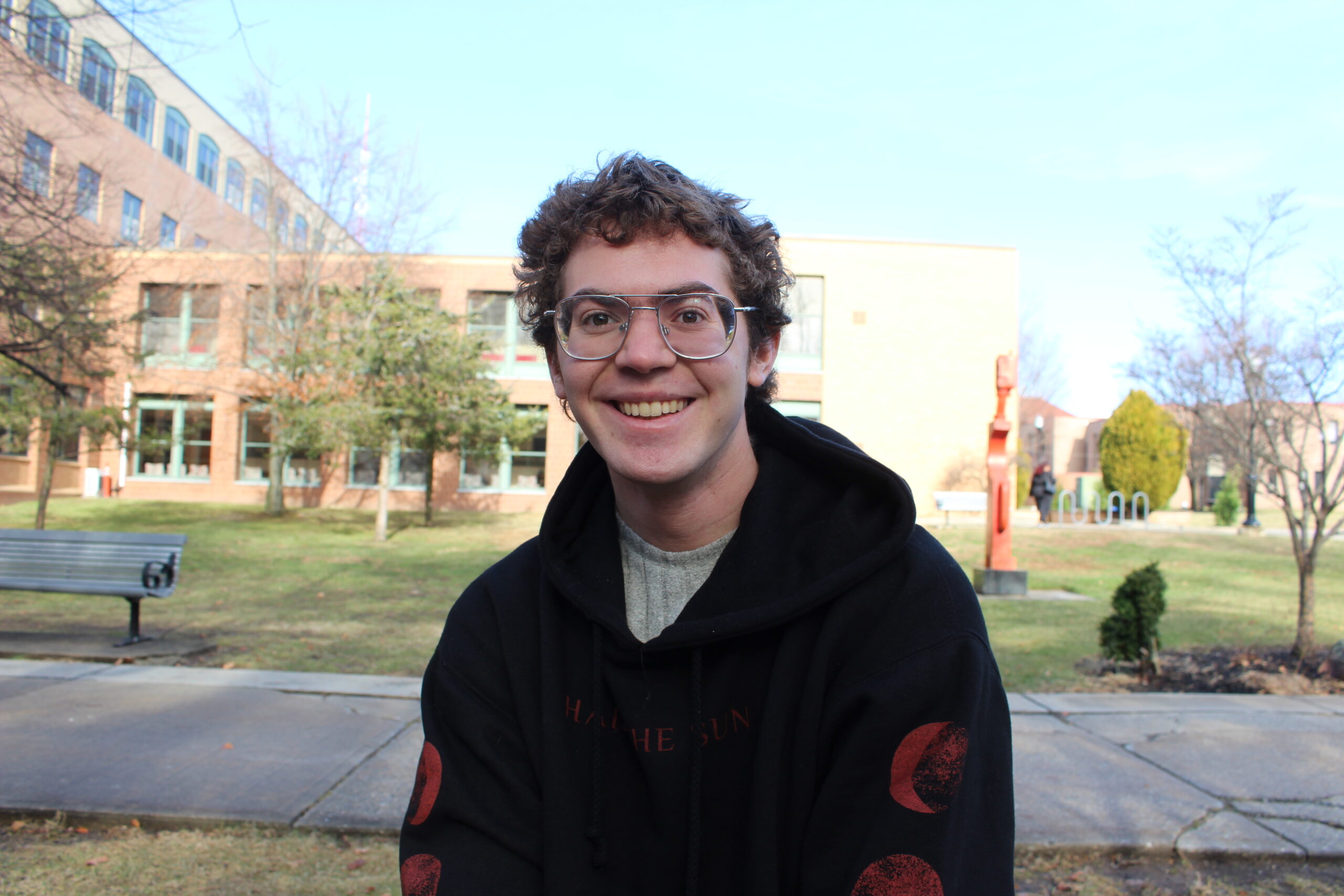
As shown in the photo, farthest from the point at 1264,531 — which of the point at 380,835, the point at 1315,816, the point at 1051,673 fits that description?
the point at 380,835

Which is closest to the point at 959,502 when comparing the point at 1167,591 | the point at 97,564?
the point at 1167,591

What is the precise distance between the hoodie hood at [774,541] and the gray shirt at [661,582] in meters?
0.06

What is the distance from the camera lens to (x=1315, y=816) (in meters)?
3.54

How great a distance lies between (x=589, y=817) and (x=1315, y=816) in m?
3.36

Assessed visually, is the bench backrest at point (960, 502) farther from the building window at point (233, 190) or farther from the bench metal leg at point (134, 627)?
the building window at point (233, 190)

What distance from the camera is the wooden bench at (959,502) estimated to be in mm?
22656

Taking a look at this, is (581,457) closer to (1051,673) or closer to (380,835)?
(380,835)

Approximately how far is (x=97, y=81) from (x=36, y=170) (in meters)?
0.94

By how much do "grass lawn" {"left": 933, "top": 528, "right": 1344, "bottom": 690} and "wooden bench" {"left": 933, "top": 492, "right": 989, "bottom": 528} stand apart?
2199 millimetres

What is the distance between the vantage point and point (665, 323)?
1756 mm

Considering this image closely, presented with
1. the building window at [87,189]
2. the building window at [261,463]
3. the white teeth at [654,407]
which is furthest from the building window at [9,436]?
the white teeth at [654,407]

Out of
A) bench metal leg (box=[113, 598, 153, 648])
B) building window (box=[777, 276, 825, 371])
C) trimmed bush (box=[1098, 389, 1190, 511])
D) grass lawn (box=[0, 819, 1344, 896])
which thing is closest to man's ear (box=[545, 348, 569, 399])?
grass lawn (box=[0, 819, 1344, 896])

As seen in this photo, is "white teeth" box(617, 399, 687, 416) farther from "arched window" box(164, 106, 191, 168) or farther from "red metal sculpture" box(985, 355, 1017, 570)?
"arched window" box(164, 106, 191, 168)

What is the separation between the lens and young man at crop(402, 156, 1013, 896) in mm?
1472
